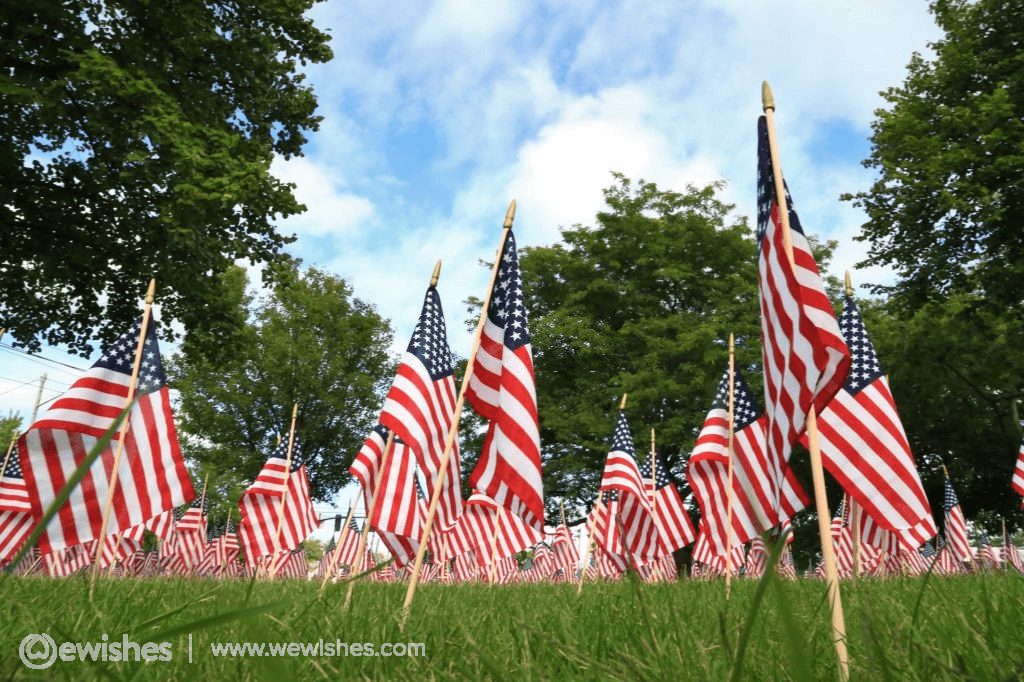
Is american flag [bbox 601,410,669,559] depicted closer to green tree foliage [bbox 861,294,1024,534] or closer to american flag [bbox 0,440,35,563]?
american flag [bbox 0,440,35,563]

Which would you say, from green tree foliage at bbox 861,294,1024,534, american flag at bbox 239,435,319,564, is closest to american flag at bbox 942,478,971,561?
green tree foliage at bbox 861,294,1024,534

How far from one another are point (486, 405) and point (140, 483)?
3.39 meters

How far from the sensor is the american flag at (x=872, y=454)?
5.89 metres

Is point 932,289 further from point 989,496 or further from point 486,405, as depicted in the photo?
point 486,405

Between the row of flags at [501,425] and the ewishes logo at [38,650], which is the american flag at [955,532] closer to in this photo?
the row of flags at [501,425]

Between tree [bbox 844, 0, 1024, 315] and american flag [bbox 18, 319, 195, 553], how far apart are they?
16112 mm

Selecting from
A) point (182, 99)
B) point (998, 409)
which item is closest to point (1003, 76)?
point (998, 409)

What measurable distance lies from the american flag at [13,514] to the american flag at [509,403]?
981 centimetres

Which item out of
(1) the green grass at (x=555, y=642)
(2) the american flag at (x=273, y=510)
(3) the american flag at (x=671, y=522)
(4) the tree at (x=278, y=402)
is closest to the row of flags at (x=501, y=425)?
(1) the green grass at (x=555, y=642)

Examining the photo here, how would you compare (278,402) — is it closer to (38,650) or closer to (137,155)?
(137,155)

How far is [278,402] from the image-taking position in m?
31.4

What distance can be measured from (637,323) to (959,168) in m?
10.2

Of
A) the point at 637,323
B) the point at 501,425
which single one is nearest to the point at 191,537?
the point at 637,323

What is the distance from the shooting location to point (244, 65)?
14.5 metres
